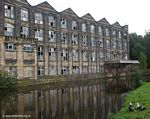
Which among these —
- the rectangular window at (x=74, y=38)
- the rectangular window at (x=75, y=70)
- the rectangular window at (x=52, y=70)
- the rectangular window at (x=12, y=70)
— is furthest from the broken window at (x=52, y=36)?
the rectangular window at (x=12, y=70)

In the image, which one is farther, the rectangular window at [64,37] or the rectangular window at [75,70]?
the rectangular window at [75,70]

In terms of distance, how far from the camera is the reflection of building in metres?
40.9

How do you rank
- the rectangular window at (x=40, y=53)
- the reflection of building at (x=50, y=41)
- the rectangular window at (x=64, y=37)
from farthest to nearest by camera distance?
the rectangular window at (x=64, y=37) < the rectangular window at (x=40, y=53) < the reflection of building at (x=50, y=41)

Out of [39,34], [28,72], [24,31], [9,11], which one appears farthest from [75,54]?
[9,11]

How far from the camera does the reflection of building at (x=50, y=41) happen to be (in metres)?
40.9

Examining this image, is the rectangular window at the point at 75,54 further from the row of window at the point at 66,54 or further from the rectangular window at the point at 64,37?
the rectangular window at the point at 64,37

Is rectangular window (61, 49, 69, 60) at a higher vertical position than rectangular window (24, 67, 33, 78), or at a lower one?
higher

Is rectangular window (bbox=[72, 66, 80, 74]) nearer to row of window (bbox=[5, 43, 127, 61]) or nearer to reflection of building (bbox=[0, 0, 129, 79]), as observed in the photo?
reflection of building (bbox=[0, 0, 129, 79])

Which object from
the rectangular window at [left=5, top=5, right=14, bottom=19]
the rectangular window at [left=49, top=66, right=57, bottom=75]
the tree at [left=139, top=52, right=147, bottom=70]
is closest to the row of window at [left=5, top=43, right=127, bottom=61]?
the rectangular window at [left=49, top=66, right=57, bottom=75]

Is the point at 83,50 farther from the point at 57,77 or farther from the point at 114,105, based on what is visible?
the point at 114,105

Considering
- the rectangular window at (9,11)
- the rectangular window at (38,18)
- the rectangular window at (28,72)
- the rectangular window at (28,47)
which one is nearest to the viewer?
the rectangular window at (28,72)

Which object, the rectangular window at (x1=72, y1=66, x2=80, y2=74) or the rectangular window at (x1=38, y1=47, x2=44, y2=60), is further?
the rectangular window at (x1=72, y1=66, x2=80, y2=74)

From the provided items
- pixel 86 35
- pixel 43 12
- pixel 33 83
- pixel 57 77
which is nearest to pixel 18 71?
pixel 33 83

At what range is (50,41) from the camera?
50281mm
